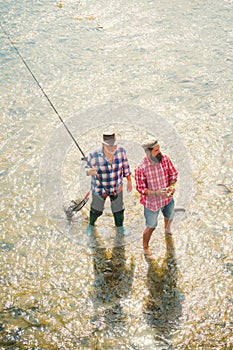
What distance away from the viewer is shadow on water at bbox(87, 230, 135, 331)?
549 cm

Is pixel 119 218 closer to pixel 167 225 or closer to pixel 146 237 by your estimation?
pixel 146 237

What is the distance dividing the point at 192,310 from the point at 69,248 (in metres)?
2.12

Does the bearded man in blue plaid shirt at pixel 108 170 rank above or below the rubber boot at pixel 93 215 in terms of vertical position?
above

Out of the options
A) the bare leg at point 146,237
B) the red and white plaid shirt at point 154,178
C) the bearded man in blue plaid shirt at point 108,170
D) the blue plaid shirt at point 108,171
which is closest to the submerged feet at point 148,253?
the bare leg at point 146,237

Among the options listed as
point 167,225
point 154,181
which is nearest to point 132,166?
point 167,225

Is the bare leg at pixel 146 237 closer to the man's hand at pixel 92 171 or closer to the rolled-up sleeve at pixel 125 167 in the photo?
the rolled-up sleeve at pixel 125 167

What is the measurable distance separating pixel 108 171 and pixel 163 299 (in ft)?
6.08

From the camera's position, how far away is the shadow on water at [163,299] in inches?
208

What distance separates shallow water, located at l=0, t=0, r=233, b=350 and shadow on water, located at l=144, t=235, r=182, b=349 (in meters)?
0.02

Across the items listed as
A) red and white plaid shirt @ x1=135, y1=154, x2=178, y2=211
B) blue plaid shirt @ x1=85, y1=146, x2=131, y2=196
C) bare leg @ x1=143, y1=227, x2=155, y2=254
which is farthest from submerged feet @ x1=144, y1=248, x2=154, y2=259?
blue plaid shirt @ x1=85, y1=146, x2=131, y2=196

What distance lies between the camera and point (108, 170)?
232 inches

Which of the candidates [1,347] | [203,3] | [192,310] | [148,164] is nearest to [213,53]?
Result: [203,3]

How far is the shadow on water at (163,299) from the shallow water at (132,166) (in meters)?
0.02

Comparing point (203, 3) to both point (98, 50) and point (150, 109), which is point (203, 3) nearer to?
point (98, 50)
